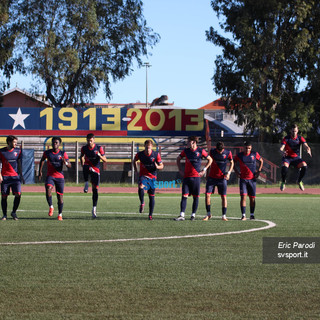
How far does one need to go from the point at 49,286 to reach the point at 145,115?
36.9 metres

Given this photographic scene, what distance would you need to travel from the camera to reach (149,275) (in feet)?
27.3

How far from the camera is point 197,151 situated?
16.5 m

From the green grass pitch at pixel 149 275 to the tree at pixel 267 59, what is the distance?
27404 mm

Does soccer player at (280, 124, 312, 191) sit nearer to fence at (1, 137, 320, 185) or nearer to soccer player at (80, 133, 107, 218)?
soccer player at (80, 133, 107, 218)

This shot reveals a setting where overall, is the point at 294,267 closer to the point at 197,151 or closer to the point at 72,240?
the point at 72,240

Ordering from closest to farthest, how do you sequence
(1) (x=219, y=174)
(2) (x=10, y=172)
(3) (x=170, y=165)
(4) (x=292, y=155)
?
(2) (x=10, y=172) < (1) (x=219, y=174) < (4) (x=292, y=155) < (3) (x=170, y=165)

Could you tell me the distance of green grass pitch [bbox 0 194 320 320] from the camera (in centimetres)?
653

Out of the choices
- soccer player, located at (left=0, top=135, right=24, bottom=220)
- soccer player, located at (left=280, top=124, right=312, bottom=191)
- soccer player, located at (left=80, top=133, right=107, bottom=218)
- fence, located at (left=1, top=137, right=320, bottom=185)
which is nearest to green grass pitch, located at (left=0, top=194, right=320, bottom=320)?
soccer player, located at (left=0, top=135, right=24, bottom=220)

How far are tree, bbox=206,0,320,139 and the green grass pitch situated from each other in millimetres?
27404

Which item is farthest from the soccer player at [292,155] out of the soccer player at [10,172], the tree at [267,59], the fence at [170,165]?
the tree at [267,59]

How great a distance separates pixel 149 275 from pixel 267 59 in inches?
1379

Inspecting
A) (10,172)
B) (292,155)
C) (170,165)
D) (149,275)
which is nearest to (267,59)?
(170,165)

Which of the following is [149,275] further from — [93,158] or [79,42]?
[79,42]

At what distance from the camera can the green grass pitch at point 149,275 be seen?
6.53 meters
